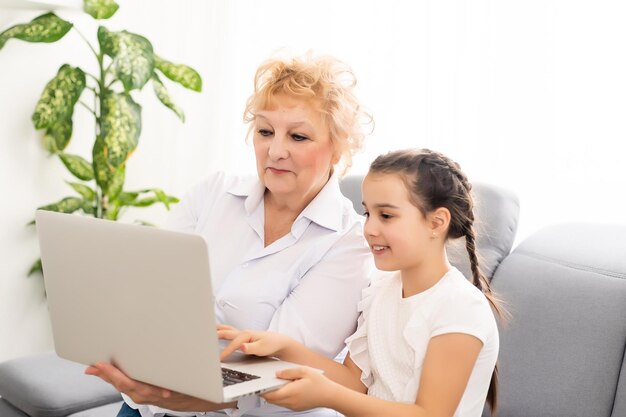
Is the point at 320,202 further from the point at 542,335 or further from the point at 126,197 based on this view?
the point at 126,197

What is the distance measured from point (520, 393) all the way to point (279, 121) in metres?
0.82

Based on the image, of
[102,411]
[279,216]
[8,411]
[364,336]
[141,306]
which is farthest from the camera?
[8,411]

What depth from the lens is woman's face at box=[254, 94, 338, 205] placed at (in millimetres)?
1777

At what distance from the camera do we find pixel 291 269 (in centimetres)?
180

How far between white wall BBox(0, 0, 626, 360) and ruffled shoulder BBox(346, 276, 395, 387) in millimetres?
1177

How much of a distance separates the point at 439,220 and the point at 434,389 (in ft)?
0.99

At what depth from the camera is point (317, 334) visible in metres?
1.73

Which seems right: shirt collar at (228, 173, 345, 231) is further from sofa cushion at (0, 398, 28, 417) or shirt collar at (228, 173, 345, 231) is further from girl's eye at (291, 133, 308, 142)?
sofa cushion at (0, 398, 28, 417)

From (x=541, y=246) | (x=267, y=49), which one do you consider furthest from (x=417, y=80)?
(x=541, y=246)

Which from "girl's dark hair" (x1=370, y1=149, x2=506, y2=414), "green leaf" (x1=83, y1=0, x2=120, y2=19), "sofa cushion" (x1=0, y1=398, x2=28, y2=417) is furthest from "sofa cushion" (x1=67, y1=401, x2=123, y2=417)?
"green leaf" (x1=83, y1=0, x2=120, y2=19)

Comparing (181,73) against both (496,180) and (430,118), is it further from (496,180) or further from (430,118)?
(496,180)

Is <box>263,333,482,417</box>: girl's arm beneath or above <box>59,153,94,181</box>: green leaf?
beneath

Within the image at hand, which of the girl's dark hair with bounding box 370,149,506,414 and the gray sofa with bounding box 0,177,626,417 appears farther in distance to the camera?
the gray sofa with bounding box 0,177,626,417

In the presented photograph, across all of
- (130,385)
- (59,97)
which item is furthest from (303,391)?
(59,97)
